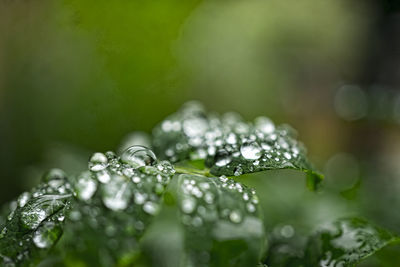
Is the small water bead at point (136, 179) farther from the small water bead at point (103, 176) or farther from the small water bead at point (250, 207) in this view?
the small water bead at point (250, 207)

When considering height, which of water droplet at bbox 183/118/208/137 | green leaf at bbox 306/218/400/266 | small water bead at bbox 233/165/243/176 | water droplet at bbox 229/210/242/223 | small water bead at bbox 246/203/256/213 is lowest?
green leaf at bbox 306/218/400/266

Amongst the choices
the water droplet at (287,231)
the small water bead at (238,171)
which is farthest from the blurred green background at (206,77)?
the small water bead at (238,171)

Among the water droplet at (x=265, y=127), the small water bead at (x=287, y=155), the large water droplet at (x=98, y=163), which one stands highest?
the water droplet at (x=265, y=127)

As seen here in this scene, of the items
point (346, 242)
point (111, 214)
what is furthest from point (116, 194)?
point (346, 242)

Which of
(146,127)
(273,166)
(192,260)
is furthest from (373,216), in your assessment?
(146,127)

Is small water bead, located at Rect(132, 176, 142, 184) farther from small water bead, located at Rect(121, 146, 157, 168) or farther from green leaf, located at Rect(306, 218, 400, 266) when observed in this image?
green leaf, located at Rect(306, 218, 400, 266)

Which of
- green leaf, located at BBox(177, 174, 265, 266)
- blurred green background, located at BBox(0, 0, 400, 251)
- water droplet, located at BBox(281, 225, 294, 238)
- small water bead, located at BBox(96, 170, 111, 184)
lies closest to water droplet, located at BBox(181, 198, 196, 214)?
green leaf, located at BBox(177, 174, 265, 266)
